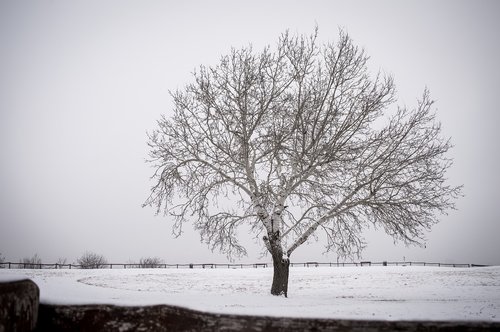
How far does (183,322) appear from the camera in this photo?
10.9ft

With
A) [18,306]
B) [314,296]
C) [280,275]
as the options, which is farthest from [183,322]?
[314,296]

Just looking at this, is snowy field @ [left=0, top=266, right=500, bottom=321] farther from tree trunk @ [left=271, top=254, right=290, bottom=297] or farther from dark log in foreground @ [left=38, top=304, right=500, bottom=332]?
tree trunk @ [left=271, top=254, right=290, bottom=297]

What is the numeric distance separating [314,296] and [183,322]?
1272 cm

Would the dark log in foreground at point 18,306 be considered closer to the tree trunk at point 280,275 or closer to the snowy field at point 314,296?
the snowy field at point 314,296

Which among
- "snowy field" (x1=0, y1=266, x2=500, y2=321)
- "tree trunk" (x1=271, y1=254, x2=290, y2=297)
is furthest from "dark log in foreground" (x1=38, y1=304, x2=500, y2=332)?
"tree trunk" (x1=271, y1=254, x2=290, y2=297)

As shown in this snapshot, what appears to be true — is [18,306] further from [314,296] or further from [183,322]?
[314,296]

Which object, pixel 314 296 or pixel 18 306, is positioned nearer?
pixel 18 306

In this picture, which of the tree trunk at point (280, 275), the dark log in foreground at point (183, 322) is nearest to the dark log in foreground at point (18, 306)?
the dark log in foreground at point (183, 322)

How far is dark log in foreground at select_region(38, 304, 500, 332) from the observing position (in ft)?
10.3

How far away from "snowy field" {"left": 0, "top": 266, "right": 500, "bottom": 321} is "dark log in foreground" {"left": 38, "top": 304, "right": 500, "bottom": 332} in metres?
0.09

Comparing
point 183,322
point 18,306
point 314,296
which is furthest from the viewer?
point 314,296

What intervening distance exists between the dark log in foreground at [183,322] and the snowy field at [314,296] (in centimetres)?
9

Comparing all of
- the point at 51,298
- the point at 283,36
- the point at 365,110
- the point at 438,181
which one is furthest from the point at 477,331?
the point at 283,36

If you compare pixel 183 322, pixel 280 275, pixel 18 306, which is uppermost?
pixel 18 306
